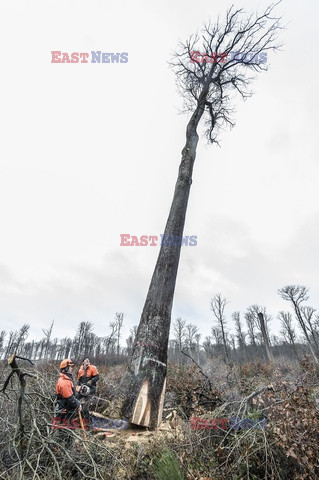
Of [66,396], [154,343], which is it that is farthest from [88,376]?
[154,343]

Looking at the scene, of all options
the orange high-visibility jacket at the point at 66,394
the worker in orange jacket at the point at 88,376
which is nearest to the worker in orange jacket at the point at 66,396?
the orange high-visibility jacket at the point at 66,394

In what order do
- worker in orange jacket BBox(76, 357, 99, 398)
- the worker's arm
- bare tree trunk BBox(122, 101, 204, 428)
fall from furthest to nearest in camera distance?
worker in orange jacket BBox(76, 357, 99, 398), the worker's arm, bare tree trunk BBox(122, 101, 204, 428)

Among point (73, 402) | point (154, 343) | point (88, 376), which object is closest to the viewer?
point (154, 343)

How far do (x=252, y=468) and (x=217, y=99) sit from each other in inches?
348

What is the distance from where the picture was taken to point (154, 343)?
3.22 meters

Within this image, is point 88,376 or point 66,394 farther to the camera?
point 88,376

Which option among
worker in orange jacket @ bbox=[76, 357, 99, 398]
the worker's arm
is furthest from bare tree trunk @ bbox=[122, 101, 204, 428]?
worker in orange jacket @ bbox=[76, 357, 99, 398]

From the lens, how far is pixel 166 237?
4.30 metres

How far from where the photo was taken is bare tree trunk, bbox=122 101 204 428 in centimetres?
286

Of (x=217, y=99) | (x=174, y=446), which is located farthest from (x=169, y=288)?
(x=217, y=99)

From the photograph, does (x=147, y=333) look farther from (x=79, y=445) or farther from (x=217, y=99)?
(x=217, y=99)

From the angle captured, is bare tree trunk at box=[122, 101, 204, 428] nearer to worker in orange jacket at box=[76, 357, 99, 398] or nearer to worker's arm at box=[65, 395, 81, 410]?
worker's arm at box=[65, 395, 81, 410]

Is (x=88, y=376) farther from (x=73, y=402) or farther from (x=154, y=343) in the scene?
(x=154, y=343)

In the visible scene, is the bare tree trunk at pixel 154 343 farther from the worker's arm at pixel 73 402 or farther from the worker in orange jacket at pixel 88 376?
the worker in orange jacket at pixel 88 376
